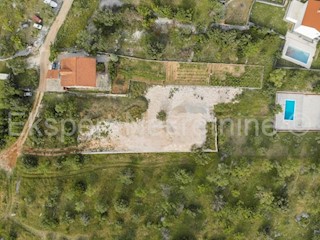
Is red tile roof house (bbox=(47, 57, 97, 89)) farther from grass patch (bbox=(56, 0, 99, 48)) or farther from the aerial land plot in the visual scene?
the aerial land plot

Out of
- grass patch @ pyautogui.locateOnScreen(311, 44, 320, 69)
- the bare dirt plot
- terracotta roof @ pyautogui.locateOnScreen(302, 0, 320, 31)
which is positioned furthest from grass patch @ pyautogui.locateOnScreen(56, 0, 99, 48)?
grass patch @ pyautogui.locateOnScreen(311, 44, 320, 69)

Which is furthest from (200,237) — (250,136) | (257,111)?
(257,111)

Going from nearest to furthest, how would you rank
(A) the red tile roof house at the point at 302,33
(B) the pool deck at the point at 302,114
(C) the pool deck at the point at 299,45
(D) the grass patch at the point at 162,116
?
(A) the red tile roof house at the point at 302,33 → (D) the grass patch at the point at 162,116 → (C) the pool deck at the point at 299,45 → (B) the pool deck at the point at 302,114

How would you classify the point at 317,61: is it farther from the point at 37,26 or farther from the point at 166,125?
the point at 37,26

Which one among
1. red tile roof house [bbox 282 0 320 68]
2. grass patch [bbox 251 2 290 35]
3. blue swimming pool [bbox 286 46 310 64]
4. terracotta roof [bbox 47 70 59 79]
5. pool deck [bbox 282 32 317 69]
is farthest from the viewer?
blue swimming pool [bbox 286 46 310 64]

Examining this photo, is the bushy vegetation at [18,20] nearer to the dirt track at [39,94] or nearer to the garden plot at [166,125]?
the dirt track at [39,94]

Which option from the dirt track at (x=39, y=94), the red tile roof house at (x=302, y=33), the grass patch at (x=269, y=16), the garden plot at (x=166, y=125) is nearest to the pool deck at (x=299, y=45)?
the red tile roof house at (x=302, y=33)

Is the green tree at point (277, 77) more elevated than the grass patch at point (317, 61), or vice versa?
the grass patch at point (317, 61)
